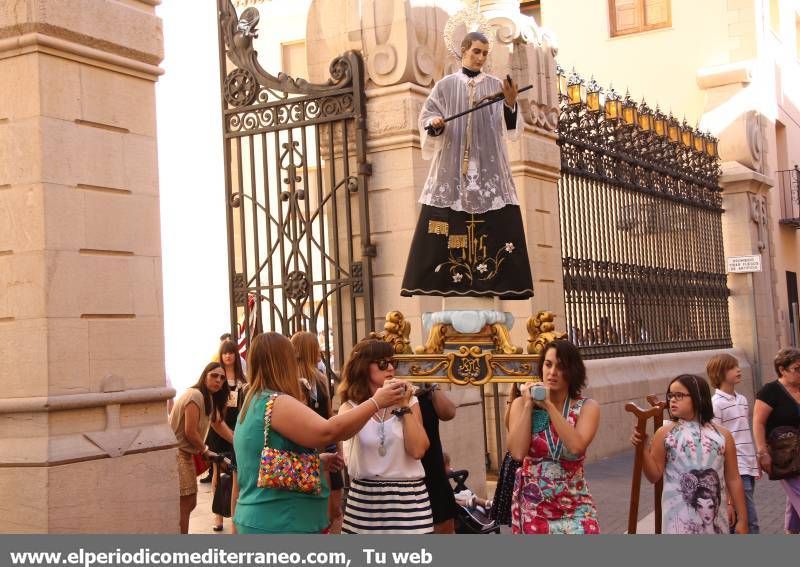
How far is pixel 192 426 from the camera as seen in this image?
757 cm

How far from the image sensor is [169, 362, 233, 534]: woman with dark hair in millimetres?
7562

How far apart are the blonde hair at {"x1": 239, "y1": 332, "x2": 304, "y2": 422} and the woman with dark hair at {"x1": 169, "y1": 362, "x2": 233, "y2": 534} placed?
305 cm

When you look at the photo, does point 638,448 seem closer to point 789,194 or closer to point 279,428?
point 279,428

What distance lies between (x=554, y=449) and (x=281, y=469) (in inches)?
50.6

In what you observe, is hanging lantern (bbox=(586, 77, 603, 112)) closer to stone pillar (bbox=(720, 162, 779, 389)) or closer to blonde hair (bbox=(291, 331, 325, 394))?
stone pillar (bbox=(720, 162, 779, 389))


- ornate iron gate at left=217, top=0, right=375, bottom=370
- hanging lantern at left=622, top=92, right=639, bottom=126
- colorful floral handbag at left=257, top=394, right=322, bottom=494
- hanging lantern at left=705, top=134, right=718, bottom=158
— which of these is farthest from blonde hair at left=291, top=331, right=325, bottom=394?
hanging lantern at left=705, top=134, right=718, bottom=158

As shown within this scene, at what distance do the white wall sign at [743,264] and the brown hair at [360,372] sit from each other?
1511 centimetres

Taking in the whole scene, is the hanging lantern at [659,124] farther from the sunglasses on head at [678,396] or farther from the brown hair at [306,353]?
the sunglasses on head at [678,396]

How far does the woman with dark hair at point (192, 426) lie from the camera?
7562mm

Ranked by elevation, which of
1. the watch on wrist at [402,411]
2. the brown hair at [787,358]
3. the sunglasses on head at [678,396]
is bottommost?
the sunglasses on head at [678,396]

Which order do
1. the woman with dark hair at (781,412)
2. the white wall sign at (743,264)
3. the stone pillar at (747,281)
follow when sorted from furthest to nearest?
the stone pillar at (747,281)
the white wall sign at (743,264)
the woman with dark hair at (781,412)

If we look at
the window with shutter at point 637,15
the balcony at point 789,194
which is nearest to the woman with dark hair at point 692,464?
the window with shutter at point 637,15

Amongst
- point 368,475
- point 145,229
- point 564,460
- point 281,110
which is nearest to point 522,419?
point 564,460

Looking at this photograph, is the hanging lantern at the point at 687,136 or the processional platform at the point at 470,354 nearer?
the processional platform at the point at 470,354
